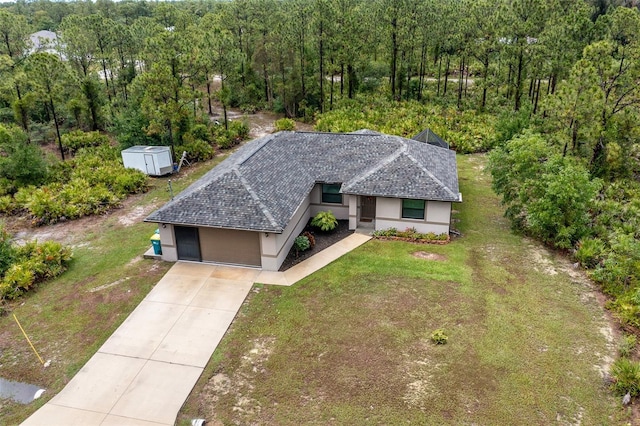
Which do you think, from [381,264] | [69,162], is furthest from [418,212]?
[69,162]

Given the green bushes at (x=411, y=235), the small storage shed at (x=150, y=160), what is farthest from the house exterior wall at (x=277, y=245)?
the small storage shed at (x=150, y=160)

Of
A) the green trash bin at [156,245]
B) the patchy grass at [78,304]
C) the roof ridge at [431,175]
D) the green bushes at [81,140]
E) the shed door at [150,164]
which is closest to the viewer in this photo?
the patchy grass at [78,304]

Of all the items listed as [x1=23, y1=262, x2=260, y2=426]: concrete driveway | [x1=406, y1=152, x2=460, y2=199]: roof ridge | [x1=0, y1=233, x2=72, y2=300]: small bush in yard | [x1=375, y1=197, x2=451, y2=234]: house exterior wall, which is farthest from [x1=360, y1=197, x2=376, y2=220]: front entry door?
[x1=0, y1=233, x2=72, y2=300]: small bush in yard

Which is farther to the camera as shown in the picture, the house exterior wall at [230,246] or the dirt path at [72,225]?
the dirt path at [72,225]

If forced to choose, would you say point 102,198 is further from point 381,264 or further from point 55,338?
point 381,264

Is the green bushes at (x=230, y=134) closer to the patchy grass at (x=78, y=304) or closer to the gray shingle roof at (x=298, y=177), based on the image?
the gray shingle roof at (x=298, y=177)

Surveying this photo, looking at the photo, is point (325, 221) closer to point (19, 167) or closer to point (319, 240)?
point (319, 240)

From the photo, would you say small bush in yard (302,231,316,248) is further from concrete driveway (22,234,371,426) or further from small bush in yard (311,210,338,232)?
concrete driveway (22,234,371,426)
